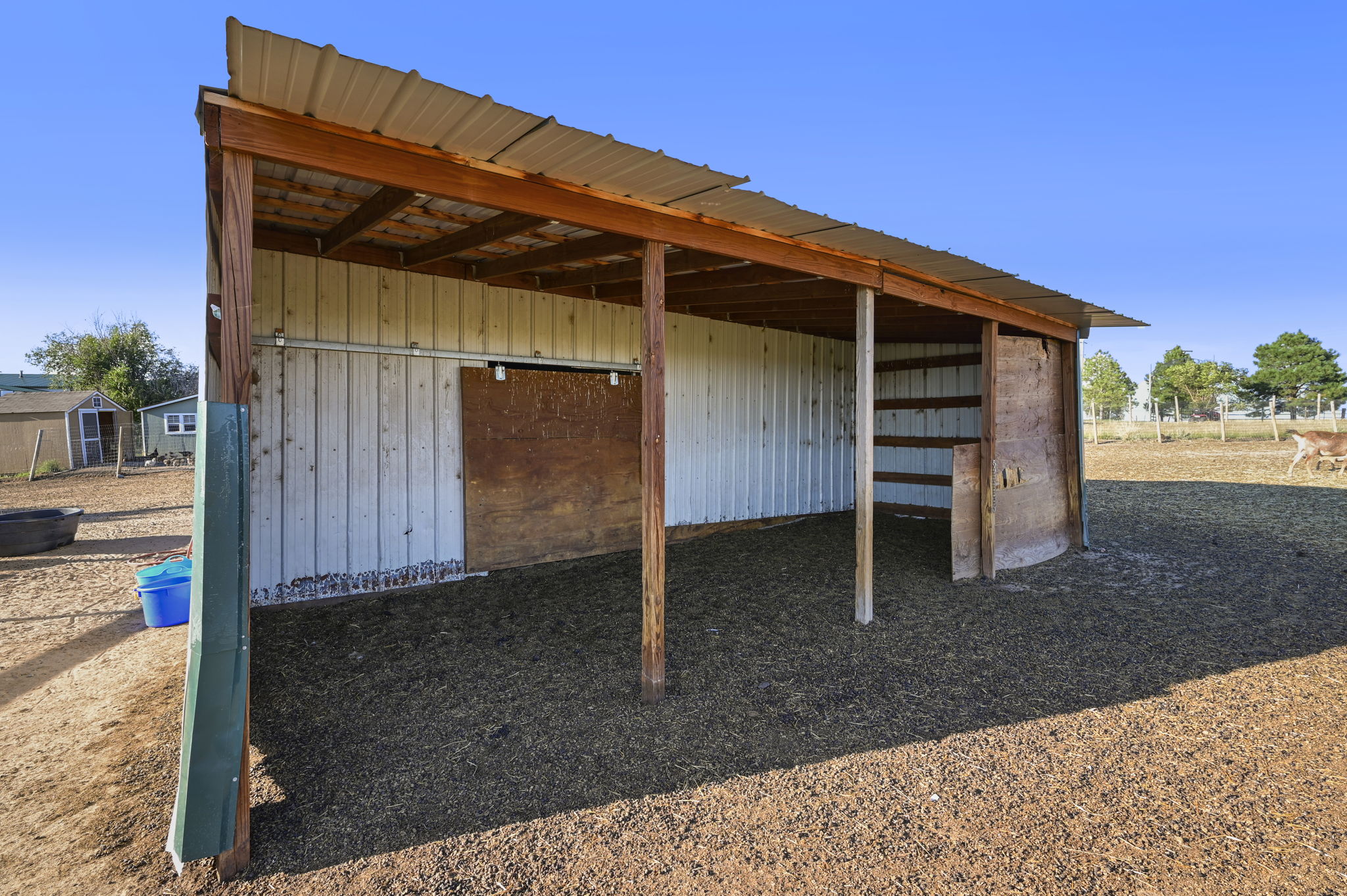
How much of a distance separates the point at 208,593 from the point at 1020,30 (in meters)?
18.7

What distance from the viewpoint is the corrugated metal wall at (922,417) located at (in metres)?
8.48

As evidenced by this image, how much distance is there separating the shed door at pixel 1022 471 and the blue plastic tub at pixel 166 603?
6.34m

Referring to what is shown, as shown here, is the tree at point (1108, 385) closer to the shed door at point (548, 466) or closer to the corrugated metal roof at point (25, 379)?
the shed door at point (548, 466)

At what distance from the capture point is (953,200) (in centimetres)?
3941

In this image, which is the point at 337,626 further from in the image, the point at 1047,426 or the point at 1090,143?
the point at 1090,143

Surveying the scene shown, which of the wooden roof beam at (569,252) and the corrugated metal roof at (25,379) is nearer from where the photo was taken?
the wooden roof beam at (569,252)

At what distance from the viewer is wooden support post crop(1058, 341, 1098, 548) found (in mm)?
7000

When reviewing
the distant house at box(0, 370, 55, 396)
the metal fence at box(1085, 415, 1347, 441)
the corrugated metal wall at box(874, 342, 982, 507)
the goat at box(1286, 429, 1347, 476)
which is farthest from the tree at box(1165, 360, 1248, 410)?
the distant house at box(0, 370, 55, 396)

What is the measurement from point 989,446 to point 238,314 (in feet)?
19.1

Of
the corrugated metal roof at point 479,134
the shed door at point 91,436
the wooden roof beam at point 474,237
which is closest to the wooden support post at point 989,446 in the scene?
the corrugated metal roof at point 479,134

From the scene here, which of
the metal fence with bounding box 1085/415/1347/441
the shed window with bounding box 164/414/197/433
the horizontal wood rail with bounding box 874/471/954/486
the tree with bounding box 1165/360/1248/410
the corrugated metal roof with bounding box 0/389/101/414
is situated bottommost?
the horizontal wood rail with bounding box 874/471/954/486

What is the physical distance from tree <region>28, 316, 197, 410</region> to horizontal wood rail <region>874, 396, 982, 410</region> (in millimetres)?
30072

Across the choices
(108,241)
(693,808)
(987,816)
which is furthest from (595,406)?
(108,241)

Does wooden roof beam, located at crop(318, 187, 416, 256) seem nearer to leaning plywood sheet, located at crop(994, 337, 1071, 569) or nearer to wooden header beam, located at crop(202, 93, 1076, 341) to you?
wooden header beam, located at crop(202, 93, 1076, 341)
